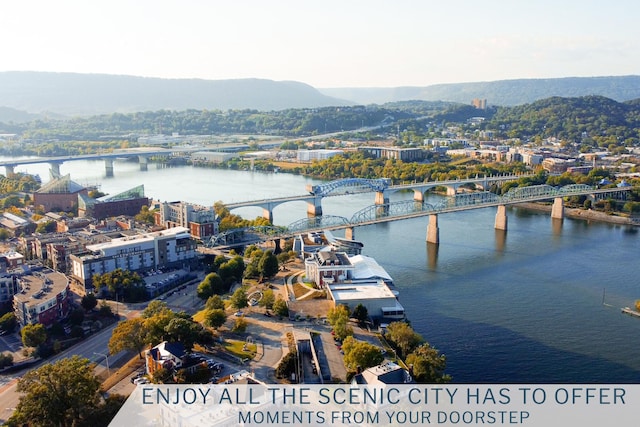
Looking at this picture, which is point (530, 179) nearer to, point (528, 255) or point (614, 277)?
point (528, 255)

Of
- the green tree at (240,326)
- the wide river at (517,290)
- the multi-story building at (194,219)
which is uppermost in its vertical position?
the multi-story building at (194,219)

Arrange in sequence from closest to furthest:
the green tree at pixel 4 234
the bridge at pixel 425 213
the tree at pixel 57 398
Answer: the tree at pixel 57 398
the bridge at pixel 425 213
the green tree at pixel 4 234

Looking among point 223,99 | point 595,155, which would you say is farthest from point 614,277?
point 223,99

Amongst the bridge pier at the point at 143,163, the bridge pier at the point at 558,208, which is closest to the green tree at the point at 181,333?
the bridge pier at the point at 558,208

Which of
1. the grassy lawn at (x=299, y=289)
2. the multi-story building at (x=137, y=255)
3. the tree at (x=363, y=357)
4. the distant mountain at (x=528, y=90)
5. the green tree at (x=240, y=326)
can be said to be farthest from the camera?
the distant mountain at (x=528, y=90)

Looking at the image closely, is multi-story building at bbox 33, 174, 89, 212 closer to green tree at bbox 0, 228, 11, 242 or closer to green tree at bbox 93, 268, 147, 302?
green tree at bbox 0, 228, 11, 242

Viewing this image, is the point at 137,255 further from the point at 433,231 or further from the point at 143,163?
the point at 143,163

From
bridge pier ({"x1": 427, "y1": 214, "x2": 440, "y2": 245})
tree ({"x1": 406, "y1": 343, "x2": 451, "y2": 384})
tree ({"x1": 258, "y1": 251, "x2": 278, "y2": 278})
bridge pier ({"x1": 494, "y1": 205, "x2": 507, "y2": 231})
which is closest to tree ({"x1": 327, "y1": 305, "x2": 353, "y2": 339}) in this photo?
tree ({"x1": 406, "y1": 343, "x2": 451, "y2": 384})

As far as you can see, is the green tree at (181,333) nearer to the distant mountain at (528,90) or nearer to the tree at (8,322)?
the tree at (8,322)
